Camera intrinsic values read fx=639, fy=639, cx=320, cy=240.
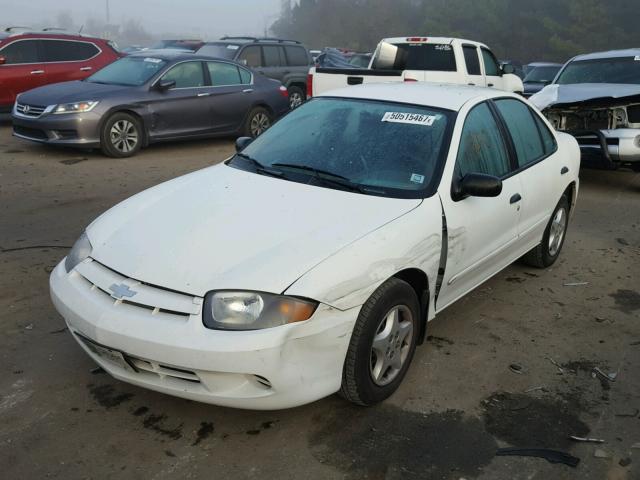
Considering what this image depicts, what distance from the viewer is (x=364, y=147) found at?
12.8 ft

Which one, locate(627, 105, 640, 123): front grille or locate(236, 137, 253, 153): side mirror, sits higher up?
locate(236, 137, 253, 153): side mirror

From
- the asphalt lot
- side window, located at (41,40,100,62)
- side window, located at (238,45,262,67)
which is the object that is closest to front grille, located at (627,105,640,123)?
the asphalt lot

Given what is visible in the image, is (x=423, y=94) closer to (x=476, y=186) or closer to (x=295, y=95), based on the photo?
(x=476, y=186)

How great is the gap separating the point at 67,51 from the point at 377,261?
1119 cm

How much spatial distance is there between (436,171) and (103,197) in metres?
4.71

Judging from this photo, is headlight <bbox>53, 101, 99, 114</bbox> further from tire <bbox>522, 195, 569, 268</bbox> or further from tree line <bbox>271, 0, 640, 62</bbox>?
tree line <bbox>271, 0, 640, 62</bbox>

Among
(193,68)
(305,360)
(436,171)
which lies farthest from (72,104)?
(305,360)

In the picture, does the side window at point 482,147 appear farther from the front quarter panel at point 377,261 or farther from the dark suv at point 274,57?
the dark suv at point 274,57

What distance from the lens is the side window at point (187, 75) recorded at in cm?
1002

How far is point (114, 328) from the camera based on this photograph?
2809 millimetres

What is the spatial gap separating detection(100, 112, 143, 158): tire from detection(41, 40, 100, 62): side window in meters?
3.75

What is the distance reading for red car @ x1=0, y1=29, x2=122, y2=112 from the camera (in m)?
11.4

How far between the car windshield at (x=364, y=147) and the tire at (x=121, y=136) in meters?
5.50

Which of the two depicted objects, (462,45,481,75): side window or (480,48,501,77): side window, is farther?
(480,48,501,77): side window
